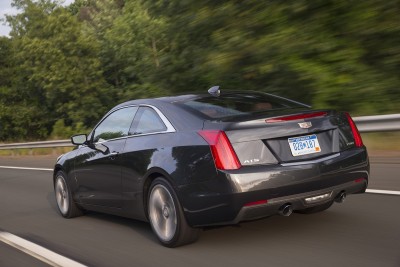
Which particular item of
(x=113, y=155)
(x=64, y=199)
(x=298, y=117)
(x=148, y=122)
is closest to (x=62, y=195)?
(x=64, y=199)

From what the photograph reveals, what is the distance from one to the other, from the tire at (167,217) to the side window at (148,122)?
54 cm

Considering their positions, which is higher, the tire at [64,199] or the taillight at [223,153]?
the taillight at [223,153]

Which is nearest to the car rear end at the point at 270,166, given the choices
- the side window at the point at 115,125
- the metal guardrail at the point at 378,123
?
the side window at the point at 115,125

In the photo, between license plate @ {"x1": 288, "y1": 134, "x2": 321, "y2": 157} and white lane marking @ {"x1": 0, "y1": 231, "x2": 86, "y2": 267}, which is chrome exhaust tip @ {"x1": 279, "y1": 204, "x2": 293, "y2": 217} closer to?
license plate @ {"x1": 288, "y1": 134, "x2": 321, "y2": 157}

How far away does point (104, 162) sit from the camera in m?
6.33

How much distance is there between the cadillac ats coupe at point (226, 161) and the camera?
4695mm

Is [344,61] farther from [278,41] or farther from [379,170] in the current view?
[379,170]

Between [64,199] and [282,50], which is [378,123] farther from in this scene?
[64,199]

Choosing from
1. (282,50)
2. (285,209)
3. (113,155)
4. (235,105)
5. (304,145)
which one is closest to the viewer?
(285,209)

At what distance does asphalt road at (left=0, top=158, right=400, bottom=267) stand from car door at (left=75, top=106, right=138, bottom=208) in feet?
1.31

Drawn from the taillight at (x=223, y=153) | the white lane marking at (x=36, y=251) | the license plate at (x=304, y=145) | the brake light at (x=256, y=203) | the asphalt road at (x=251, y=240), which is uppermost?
the taillight at (x=223, y=153)

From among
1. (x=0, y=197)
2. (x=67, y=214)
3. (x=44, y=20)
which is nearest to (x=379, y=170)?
(x=67, y=214)

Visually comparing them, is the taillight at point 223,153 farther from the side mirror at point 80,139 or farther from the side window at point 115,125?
the side mirror at point 80,139

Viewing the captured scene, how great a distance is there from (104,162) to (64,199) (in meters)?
1.63
